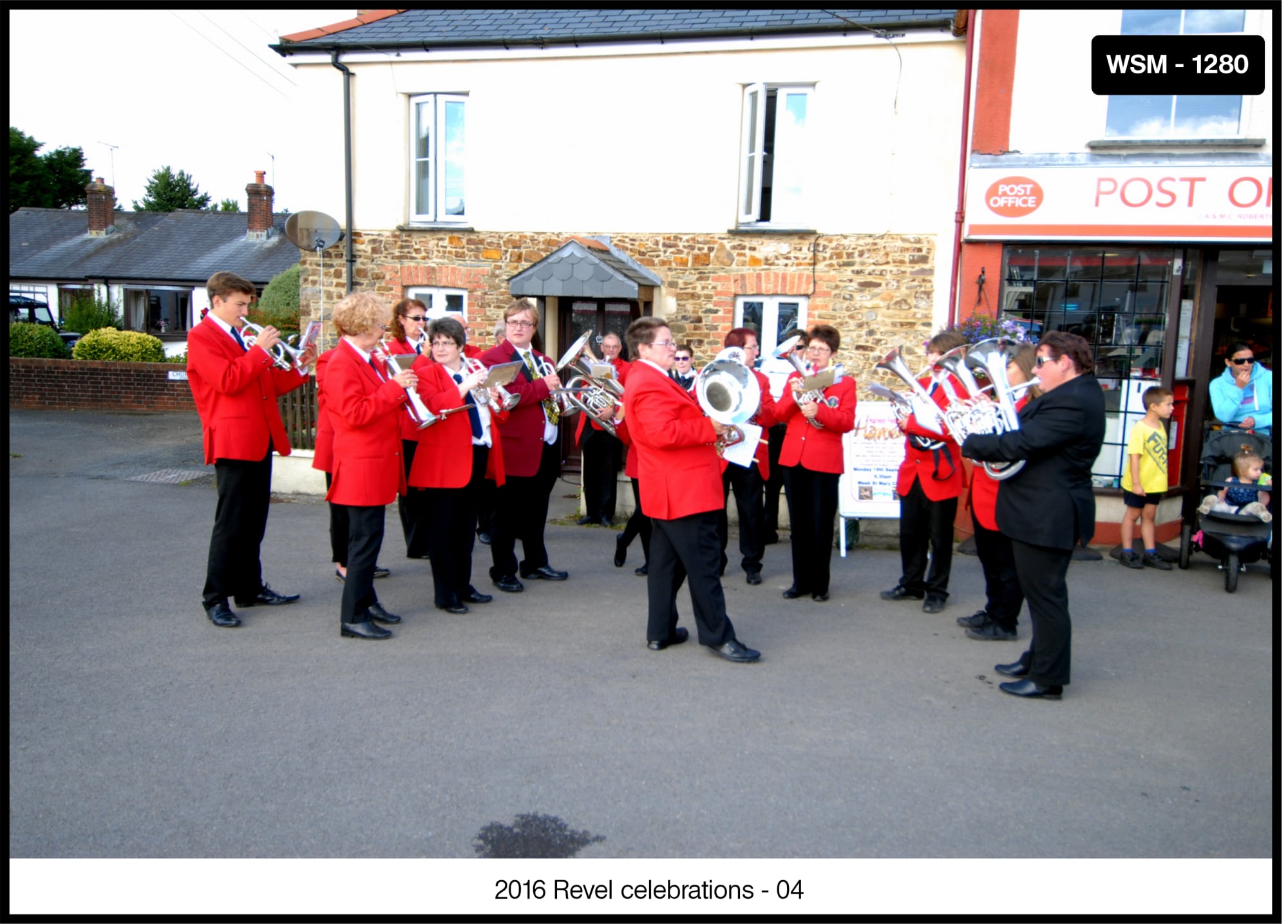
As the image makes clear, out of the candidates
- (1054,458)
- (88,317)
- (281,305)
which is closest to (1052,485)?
(1054,458)

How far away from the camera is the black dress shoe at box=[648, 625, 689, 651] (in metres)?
5.61

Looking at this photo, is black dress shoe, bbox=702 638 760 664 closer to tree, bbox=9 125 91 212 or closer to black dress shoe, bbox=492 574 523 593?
black dress shoe, bbox=492 574 523 593

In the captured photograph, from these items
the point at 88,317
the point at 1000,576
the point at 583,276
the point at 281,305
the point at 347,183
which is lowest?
the point at 1000,576

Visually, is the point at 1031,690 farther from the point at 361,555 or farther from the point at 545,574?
the point at 361,555

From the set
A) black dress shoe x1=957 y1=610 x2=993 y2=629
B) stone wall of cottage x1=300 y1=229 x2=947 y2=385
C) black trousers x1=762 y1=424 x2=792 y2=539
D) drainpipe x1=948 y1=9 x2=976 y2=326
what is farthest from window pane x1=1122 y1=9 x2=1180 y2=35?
black dress shoe x1=957 y1=610 x2=993 y2=629

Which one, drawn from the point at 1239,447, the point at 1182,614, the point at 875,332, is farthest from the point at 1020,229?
the point at 1182,614

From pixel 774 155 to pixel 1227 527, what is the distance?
6640 millimetres

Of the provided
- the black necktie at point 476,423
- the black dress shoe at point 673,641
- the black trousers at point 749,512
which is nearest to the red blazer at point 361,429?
the black necktie at point 476,423

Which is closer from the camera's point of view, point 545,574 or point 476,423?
point 476,423

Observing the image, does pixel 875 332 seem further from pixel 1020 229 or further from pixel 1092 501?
pixel 1092 501

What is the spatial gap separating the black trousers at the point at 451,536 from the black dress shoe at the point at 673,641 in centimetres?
152

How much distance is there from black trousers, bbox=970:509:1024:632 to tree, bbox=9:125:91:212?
53481 millimetres

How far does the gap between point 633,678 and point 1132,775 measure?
2.48 metres

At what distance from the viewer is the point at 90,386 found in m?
18.2
